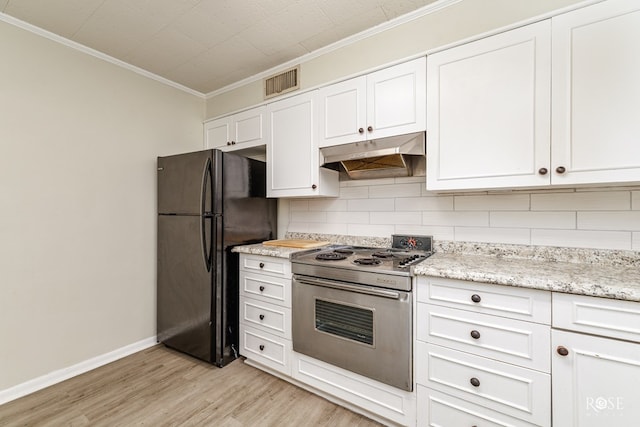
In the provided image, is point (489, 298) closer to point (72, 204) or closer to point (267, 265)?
point (267, 265)

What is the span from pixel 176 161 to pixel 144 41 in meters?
0.92

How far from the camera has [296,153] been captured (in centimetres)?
232

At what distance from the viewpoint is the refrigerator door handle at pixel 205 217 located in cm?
222

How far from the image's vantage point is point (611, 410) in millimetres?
1092

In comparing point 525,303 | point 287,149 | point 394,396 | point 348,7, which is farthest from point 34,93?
point 525,303

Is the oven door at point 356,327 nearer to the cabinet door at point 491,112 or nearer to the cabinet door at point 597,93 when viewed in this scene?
the cabinet door at point 491,112

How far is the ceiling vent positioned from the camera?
8.04ft

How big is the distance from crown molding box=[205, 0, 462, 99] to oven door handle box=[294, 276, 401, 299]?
180 centimetres

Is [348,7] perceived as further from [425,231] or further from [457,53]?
[425,231]

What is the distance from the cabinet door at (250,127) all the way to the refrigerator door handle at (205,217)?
1.88 feet

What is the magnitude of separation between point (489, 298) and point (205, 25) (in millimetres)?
2444

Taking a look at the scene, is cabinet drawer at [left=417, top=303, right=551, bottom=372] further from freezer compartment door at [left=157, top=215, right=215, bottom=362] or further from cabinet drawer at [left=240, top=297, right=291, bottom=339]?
freezer compartment door at [left=157, top=215, right=215, bottom=362]

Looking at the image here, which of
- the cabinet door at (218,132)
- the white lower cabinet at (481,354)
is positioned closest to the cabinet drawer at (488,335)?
the white lower cabinet at (481,354)

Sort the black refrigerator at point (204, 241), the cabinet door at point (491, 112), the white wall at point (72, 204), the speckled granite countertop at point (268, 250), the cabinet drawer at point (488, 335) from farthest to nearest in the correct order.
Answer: the black refrigerator at point (204, 241) < the speckled granite countertop at point (268, 250) < the white wall at point (72, 204) < the cabinet door at point (491, 112) < the cabinet drawer at point (488, 335)
